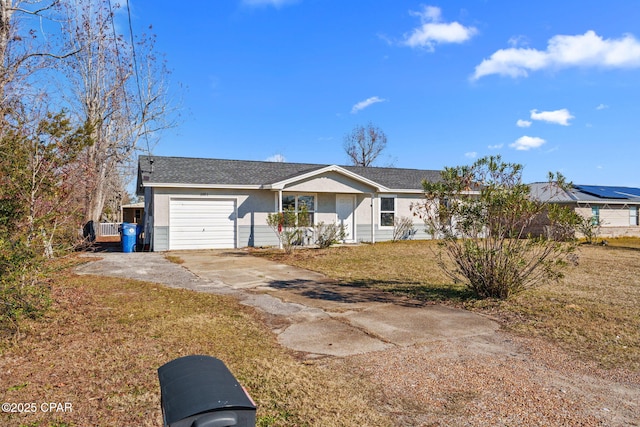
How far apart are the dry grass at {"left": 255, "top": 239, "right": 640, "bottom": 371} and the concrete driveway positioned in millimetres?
596

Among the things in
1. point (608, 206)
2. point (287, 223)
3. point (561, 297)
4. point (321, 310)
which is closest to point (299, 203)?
point (287, 223)

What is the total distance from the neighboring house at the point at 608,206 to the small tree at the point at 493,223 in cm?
A: 1975

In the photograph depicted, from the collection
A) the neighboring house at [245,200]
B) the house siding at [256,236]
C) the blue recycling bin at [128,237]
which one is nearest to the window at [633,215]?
the neighboring house at [245,200]

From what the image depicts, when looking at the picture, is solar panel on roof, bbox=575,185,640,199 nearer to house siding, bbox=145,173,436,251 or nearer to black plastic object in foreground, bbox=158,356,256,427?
house siding, bbox=145,173,436,251

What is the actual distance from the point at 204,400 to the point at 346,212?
56.5 ft

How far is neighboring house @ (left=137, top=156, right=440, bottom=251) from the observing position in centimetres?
1536

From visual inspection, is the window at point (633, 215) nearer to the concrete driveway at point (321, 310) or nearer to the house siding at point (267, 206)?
the house siding at point (267, 206)

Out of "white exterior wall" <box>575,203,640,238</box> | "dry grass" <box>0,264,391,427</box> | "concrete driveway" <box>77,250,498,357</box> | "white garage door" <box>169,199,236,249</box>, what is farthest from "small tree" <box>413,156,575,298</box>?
"white exterior wall" <box>575,203,640,238</box>

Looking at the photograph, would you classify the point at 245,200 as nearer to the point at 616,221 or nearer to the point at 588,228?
the point at 588,228

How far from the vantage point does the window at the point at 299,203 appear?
17.3 m

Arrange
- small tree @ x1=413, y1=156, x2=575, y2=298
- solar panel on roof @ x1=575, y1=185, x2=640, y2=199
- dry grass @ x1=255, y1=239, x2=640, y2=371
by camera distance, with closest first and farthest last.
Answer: dry grass @ x1=255, y1=239, x2=640, y2=371, small tree @ x1=413, y1=156, x2=575, y2=298, solar panel on roof @ x1=575, y1=185, x2=640, y2=199

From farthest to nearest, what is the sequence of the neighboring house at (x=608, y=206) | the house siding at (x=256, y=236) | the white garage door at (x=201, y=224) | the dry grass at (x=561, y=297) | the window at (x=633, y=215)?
the window at (x=633, y=215)
the neighboring house at (x=608, y=206)
the house siding at (x=256, y=236)
the white garage door at (x=201, y=224)
the dry grass at (x=561, y=297)

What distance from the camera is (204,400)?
4.66 feet

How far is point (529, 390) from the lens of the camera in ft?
11.2
